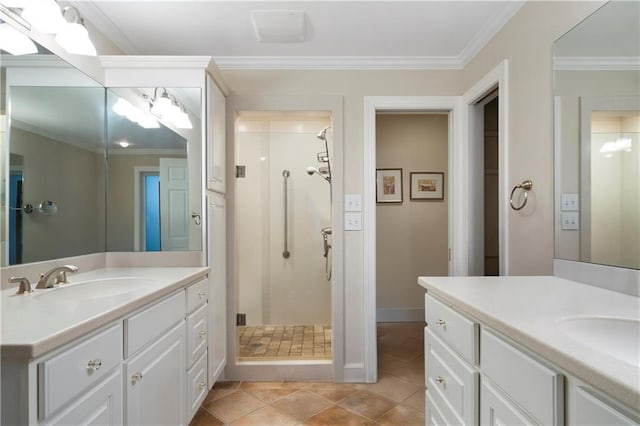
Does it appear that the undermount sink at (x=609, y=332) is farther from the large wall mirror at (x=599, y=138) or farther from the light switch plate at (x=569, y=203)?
the light switch plate at (x=569, y=203)

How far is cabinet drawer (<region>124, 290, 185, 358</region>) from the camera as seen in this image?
3.66ft

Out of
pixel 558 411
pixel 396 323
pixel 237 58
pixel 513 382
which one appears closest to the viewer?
pixel 558 411

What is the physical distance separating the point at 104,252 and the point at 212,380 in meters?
1.02

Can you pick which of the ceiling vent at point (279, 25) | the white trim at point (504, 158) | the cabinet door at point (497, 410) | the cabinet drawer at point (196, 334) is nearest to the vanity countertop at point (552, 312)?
the cabinet door at point (497, 410)

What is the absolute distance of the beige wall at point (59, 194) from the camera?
1344 mm

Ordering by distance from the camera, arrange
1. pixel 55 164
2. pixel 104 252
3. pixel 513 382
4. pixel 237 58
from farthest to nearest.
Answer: pixel 237 58 → pixel 104 252 → pixel 55 164 → pixel 513 382

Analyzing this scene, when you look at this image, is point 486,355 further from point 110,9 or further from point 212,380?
point 110,9

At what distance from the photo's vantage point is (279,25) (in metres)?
1.88

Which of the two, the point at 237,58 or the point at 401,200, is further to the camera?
the point at 401,200

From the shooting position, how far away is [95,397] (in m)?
0.94

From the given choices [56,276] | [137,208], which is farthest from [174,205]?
[56,276]

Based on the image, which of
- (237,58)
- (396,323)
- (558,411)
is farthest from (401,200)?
(558,411)

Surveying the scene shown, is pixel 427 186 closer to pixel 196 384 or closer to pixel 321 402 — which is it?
pixel 321 402

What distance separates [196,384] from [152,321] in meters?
0.67
